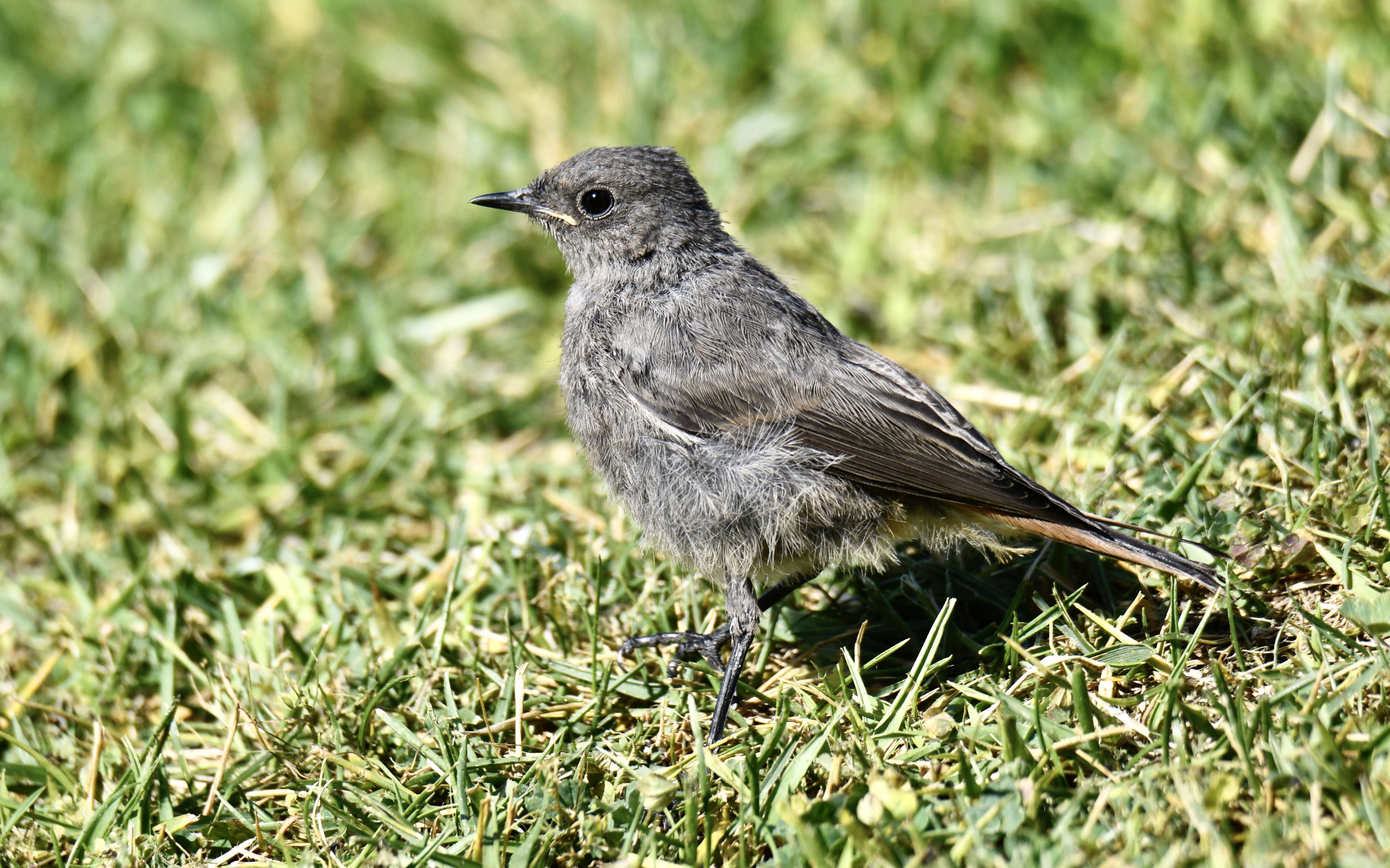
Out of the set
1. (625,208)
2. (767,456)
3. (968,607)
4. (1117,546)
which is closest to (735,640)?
(767,456)

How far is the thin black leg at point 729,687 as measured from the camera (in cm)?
363

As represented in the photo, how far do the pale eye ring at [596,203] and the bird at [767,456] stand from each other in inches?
17.1

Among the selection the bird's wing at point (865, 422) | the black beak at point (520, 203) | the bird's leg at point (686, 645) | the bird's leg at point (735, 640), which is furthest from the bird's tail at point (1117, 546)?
the black beak at point (520, 203)

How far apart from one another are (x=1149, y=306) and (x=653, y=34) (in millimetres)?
3601

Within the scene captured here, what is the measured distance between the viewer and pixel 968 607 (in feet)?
13.3

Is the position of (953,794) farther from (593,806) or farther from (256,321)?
(256,321)

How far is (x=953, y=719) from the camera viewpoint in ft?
11.5

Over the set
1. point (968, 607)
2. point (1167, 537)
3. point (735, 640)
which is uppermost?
point (1167, 537)

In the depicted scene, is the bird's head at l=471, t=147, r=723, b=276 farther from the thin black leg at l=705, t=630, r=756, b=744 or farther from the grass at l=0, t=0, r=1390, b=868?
the thin black leg at l=705, t=630, r=756, b=744

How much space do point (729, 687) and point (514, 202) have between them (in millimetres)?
2208

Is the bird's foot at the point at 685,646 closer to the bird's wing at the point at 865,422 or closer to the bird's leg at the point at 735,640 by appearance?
the bird's leg at the point at 735,640

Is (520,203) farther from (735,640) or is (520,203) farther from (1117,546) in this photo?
(1117,546)

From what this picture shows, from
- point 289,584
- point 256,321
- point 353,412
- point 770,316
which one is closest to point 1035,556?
A: point 770,316

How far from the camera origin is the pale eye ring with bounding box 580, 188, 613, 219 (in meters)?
4.64
